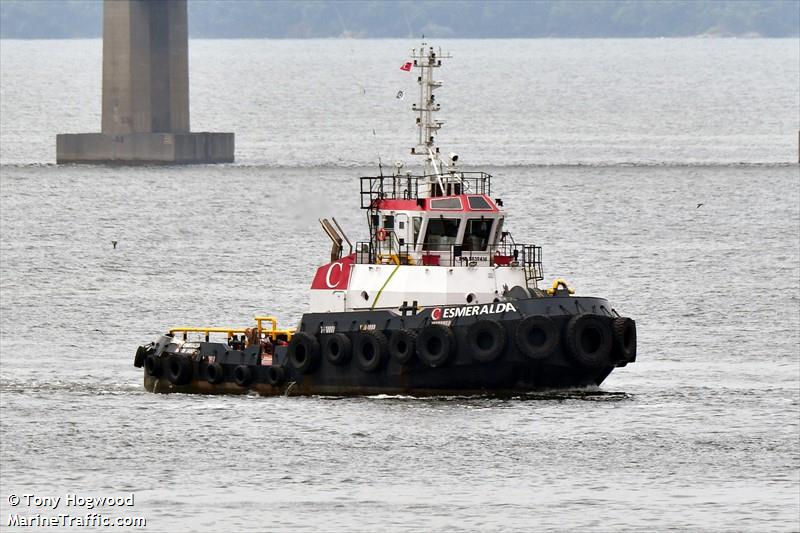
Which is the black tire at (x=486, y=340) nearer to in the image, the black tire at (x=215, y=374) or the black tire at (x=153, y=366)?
the black tire at (x=215, y=374)

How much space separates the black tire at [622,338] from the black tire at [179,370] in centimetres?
1048

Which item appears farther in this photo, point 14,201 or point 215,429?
point 14,201

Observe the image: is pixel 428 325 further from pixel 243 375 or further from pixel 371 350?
pixel 243 375

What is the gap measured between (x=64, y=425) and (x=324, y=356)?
240 inches

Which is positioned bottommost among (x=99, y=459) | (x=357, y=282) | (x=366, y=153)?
(x=99, y=459)

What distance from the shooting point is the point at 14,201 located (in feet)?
365

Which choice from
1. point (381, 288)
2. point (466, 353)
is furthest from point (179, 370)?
point (466, 353)

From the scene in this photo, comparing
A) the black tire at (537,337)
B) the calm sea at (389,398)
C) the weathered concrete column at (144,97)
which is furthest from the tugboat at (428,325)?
the weathered concrete column at (144,97)

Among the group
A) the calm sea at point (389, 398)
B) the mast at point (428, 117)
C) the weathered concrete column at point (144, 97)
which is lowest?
the calm sea at point (389, 398)

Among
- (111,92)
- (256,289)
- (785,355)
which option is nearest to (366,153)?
(111,92)

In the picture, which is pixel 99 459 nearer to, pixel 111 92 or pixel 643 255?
pixel 643 255

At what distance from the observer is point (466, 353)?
44.9 metres

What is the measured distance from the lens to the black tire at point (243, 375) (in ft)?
157

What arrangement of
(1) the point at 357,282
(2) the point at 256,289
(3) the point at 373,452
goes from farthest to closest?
(2) the point at 256,289, (1) the point at 357,282, (3) the point at 373,452
